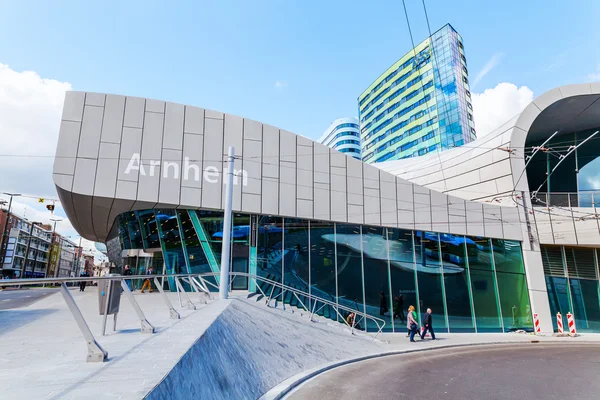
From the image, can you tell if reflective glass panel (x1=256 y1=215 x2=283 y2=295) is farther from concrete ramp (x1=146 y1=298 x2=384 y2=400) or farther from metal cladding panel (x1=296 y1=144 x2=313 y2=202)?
concrete ramp (x1=146 y1=298 x2=384 y2=400)

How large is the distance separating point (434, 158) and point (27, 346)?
3147 cm

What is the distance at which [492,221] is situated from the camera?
22.2 meters

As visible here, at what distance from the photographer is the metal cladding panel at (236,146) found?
58.2 feet

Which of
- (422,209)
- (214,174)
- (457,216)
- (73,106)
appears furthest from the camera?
(457,216)

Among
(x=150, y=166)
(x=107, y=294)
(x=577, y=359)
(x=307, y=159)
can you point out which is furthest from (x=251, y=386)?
(x=307, y=159)

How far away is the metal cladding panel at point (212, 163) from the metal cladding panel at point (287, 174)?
320cm

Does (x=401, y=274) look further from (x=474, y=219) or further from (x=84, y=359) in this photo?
(x=84, y=359)

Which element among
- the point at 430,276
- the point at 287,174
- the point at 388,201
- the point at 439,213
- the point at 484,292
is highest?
the point at 287,174

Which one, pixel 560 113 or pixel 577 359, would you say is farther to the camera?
pixel 560 113

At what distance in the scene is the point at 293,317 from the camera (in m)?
13.2

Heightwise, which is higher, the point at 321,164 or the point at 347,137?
the point at 347,137

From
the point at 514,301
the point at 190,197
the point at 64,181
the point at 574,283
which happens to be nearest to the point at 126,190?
the point at 64,181

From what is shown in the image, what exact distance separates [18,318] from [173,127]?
33.7 ft

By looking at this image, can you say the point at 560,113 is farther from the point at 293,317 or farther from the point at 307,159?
the point at 293,317
